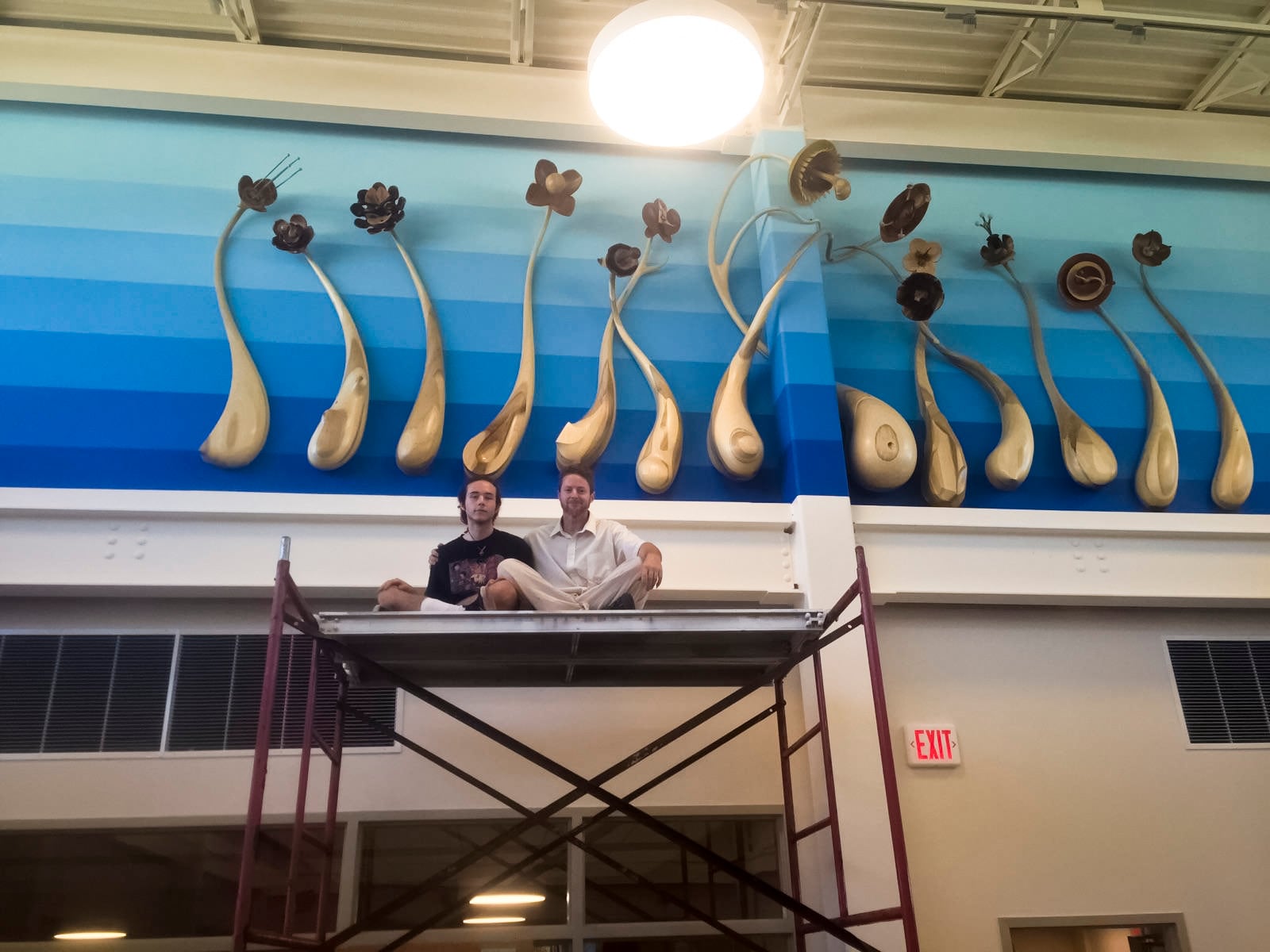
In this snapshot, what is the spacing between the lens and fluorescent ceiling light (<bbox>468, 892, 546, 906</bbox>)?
13.1 ft

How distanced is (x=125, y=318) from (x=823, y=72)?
4.03 m

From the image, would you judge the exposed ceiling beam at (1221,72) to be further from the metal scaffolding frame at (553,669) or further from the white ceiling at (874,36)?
the metal scaffolding frame at (553,669)

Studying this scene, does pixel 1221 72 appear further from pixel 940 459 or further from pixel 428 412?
pixel 428 412

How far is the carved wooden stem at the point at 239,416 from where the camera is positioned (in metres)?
4.34

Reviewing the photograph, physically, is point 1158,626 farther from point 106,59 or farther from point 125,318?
point 106,59

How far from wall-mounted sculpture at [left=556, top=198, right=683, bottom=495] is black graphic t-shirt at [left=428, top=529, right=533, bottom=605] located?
0.84m

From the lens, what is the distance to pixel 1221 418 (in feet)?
17.2

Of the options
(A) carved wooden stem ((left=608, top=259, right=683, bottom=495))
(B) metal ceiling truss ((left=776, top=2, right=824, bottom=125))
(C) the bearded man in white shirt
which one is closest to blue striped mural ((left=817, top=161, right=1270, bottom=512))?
(B) metal ceiling truss ((left=776, top=2, right=824, bottom=125))

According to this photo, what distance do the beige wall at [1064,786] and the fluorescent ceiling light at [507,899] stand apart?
1.63 m

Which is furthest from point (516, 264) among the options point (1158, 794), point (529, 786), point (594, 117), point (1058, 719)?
point (1158, 794)

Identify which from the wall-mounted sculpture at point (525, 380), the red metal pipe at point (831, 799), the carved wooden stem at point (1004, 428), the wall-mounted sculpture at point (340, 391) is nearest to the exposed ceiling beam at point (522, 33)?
the wall-mounted sculpture at point (525, 380)

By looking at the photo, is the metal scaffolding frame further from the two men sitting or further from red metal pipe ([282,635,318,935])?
the two men sitting

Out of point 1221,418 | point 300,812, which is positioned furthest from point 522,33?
point 1221,418

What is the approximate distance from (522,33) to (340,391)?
232 cm
